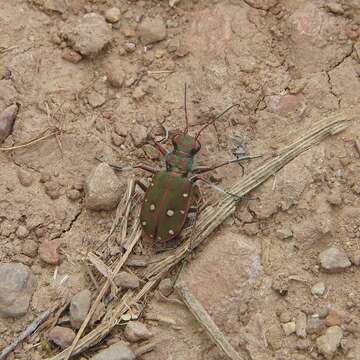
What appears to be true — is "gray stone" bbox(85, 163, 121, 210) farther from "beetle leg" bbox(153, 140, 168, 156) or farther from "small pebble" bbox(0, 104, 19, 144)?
"small pebble" bbox(0, 104, 19, 144)

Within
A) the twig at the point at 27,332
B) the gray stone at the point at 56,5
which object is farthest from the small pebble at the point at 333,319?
the gray stone at the point at 56,5

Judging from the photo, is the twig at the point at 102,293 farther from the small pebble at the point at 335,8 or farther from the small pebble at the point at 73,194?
the small pebble at the point at 335,8

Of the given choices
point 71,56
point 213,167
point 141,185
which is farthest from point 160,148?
point 71,56

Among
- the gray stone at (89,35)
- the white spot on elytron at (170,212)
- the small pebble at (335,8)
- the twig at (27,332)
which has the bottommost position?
the twig at (27,332)

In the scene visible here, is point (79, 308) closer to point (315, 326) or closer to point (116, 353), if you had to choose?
point (116, 353)

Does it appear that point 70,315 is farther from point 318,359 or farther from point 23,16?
point 23,16
